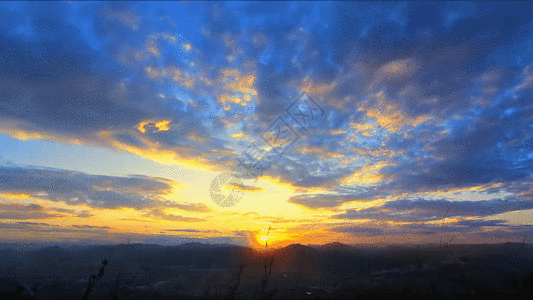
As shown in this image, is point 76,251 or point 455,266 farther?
point 76,251

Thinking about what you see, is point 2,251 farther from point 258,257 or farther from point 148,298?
point 148,298

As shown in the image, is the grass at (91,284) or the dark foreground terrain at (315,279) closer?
the grass at (91,284)

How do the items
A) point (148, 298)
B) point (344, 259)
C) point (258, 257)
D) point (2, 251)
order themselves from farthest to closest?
point (2, 251), point (258, 257), point (344, 259), point (148, 298)

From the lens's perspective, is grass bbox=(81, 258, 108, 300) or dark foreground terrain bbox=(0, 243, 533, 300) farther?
dark foreground terrain bbox=(0, 243, 533, 300)

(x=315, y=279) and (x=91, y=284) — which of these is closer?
(x=91, y=284)

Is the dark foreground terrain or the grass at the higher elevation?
the grass

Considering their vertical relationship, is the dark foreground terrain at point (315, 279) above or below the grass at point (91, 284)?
below

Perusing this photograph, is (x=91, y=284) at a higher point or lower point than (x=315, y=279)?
higher

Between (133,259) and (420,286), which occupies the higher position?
(420,286)

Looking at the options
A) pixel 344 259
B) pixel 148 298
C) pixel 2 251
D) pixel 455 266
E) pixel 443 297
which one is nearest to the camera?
pixel 443 297

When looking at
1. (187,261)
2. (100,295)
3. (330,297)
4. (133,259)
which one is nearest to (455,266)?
(330,297)
